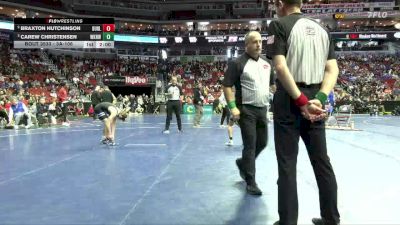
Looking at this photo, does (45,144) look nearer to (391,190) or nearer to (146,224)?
(146,224)

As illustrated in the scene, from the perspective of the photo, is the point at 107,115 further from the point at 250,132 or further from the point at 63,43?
the point at 63,43

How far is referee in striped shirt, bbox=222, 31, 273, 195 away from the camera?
5.10 meters

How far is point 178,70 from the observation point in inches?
1789

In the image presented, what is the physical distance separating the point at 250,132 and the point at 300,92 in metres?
2.17

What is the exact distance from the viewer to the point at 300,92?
3.01 metres

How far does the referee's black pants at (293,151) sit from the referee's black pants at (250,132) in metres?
1.84

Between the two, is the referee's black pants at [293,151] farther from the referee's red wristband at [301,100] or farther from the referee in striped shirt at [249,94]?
the referee in striped shirt at [249,94]

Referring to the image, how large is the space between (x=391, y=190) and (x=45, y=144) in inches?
337

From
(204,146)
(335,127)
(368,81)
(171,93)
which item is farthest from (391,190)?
(368,81)

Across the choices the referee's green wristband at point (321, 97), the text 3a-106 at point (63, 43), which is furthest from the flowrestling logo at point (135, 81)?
the referee's green wristband at point (321, 97)
